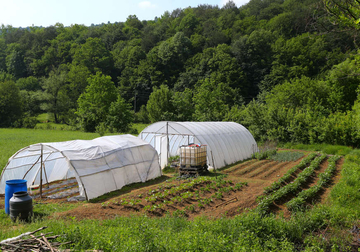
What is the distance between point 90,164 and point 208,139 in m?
8.27

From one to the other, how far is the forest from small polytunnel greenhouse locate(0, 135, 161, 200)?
979cm

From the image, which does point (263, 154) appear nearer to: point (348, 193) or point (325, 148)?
point (325, 148)

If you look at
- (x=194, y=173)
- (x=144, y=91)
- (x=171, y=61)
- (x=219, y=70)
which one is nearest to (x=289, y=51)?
(x=219, y=70)

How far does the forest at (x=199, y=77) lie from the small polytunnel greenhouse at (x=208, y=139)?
25.9 ft

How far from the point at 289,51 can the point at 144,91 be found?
3299 cm

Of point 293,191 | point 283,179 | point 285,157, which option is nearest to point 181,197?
point 293,191

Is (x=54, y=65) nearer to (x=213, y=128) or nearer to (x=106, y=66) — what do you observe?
(x=106, y=66)

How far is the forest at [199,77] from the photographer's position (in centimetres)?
2845

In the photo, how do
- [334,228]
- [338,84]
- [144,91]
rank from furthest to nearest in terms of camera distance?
[144,91] → [338,84] → [334,228]

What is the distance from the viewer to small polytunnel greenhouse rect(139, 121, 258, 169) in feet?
58.3

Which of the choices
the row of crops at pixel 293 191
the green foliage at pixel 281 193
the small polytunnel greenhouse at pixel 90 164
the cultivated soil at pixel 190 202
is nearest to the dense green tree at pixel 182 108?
the row of crops at pixel 293 191

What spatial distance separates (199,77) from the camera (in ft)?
197

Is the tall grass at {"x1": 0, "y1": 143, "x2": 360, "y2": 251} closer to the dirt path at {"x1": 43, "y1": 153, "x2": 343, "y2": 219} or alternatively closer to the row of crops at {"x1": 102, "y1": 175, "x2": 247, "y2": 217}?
the dirt path at {"x1": 43, "y1": 153, "x2": 343, "y2": 219}

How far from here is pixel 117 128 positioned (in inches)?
1585
